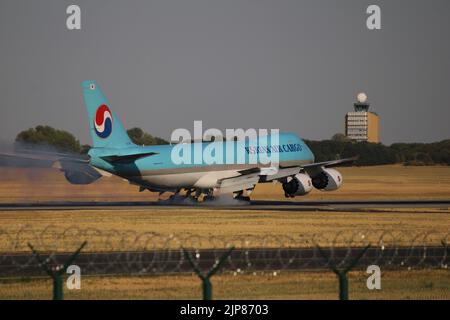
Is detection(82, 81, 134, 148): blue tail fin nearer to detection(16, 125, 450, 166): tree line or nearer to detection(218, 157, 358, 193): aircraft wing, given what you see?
detection(218, 157, 358, 193): aircraft wing

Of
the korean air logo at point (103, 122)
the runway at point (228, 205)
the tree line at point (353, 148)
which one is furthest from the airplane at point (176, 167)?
the tree line at point (353, 148)

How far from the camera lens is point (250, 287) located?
29.1 m

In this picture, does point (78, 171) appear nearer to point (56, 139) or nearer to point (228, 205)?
point (228, 205)

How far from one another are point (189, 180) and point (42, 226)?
808 inches

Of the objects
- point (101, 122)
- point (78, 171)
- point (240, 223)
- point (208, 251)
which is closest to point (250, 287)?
point (208, 251)

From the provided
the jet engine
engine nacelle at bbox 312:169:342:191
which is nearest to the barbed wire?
the jet engine

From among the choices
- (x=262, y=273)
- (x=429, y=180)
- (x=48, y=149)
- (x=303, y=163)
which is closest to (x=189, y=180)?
(x=303, y=163)

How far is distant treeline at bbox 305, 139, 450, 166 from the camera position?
155000 millimetres

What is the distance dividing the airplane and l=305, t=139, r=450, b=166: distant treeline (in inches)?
2906

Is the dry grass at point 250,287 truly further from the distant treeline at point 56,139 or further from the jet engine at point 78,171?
the distant treeline at point 56,139

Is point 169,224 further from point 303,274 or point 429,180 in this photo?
point 429,180

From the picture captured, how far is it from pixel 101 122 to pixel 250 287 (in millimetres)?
37813

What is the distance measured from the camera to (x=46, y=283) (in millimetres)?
30156

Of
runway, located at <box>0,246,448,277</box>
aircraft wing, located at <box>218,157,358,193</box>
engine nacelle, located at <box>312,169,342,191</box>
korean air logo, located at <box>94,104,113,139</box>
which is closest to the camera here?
runway, located at <box>0,246,448,277</box>
